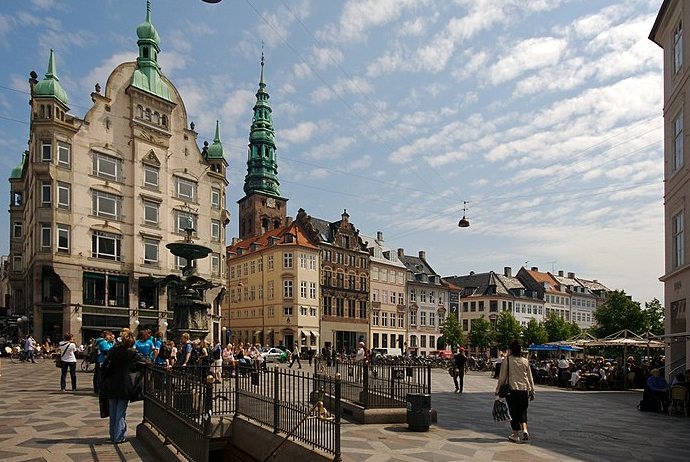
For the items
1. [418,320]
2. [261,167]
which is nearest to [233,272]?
[261,167]

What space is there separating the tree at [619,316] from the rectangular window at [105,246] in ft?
154

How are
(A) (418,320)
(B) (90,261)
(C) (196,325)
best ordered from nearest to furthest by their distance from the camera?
(C) (196,325) → (B) (90,261) → (A) (418,320)

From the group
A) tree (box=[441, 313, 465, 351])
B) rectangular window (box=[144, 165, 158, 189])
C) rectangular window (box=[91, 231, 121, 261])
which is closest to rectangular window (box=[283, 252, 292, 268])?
rectangular window (box=[144, 165, 158, 189])

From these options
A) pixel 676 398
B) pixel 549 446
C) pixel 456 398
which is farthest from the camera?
pixel 456 398

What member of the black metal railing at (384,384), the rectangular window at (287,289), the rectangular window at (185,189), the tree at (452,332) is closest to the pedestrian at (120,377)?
the black metal railing at (384,384)

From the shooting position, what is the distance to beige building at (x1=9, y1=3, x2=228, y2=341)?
135ft

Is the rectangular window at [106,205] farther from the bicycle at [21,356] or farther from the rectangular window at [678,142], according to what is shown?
the rectangular window at [678,142]

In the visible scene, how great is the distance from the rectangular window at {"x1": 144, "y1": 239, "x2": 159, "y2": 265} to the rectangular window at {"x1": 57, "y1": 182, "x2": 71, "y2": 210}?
6.79 m

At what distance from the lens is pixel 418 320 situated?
80562mm

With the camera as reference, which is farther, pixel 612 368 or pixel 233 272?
pixel 233 272

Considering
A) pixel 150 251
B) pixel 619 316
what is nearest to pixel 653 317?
pixel 619 316

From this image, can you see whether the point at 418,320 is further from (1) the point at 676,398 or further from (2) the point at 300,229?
(1) the point at 676,398

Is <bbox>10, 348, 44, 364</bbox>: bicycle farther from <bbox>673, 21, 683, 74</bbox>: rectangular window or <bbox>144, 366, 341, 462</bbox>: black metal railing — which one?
<bbox>673, 21, 683, 74</bbox>: rectangular window

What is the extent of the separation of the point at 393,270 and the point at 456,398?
58.7m
